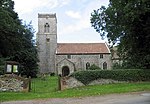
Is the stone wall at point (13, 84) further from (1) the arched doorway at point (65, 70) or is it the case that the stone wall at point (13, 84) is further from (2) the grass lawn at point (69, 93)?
(1) the arched doorway at point (65, 70)

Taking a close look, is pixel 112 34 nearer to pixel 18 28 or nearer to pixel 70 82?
pixel 70 82

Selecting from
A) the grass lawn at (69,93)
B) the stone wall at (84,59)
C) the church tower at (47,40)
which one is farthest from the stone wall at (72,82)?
the church tower at (47,40)

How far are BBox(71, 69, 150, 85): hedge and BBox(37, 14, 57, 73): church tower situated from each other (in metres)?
52.1

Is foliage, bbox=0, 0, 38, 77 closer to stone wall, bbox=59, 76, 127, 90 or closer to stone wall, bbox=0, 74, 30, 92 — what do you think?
stone wall, bbox=0, 74, 30, 92

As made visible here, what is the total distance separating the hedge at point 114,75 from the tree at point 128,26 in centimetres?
316

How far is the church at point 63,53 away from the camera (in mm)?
84250

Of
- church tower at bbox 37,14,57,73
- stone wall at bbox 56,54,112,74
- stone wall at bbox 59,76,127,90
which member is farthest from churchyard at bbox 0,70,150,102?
church tower at bbox 37,14,57,73

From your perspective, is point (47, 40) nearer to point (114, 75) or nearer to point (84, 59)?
point (84, 59)

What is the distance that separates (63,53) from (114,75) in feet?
167

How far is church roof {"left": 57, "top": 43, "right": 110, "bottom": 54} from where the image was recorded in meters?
85.9

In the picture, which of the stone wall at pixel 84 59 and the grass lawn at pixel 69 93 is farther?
the stone wall at pixel 84 59

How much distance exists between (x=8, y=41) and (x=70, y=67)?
40339 mm

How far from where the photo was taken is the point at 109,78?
1383 inches

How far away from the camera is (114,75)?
35281 mm
